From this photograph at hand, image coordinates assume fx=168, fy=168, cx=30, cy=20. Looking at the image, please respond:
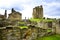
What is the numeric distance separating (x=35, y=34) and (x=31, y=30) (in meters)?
0.94

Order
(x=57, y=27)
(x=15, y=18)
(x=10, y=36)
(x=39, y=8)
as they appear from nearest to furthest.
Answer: (x=10, y=36) → (x=57, y=27) → (x=15, y=18) → (x=39, y=8)

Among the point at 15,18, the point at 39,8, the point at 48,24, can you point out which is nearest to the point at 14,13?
the point at 15,18

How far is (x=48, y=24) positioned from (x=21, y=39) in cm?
1722

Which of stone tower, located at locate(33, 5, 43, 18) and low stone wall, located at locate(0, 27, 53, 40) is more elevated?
stone tower, located at locate(33, 5, 43, 18)

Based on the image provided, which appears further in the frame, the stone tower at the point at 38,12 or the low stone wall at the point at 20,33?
the stone tower at the point at 38,12

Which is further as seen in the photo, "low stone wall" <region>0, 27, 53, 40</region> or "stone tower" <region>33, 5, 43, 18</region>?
"stone tower" <region>33, 5, 43, 18</region>

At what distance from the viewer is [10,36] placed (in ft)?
82.0

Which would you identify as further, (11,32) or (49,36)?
(49,36)

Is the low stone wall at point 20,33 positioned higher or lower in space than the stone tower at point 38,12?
lower

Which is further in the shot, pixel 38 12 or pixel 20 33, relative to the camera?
pixel 38 12

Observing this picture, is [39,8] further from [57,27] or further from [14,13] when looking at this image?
[57,27]

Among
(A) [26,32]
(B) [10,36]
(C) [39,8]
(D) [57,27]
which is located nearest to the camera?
(B) [10,36]

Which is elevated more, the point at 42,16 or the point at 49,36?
the point at 42,16

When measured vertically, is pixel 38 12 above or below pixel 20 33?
above
